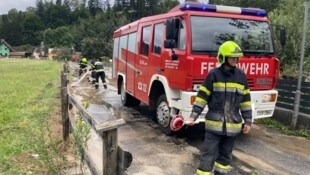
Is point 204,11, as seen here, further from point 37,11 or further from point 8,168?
point 37,11

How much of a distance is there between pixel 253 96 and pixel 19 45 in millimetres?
144747

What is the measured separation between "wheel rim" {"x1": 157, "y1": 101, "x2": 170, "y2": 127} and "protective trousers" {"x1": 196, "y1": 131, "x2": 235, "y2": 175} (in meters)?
2.99

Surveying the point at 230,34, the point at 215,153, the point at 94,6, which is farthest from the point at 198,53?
the point at 94,6

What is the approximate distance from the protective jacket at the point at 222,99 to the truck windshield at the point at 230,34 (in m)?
2.43

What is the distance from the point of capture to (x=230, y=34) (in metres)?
7.64

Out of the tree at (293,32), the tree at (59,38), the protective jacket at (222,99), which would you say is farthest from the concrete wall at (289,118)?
the tree at (59,38)

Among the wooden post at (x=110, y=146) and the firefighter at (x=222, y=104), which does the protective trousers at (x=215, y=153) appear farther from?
the wooden post at (x=110, y=146)

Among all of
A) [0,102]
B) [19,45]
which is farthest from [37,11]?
[0,102]

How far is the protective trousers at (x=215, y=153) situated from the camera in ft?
16.3

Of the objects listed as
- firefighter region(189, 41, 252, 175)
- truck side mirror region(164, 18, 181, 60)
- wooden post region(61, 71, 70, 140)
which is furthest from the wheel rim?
firefighter region(189, 41, 252, 175)

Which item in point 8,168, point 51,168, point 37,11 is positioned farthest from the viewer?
point 37,11

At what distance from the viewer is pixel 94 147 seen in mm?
6629

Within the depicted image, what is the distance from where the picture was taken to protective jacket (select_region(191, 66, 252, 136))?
4.83 m

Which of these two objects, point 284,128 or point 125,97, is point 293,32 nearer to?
point 284,128
